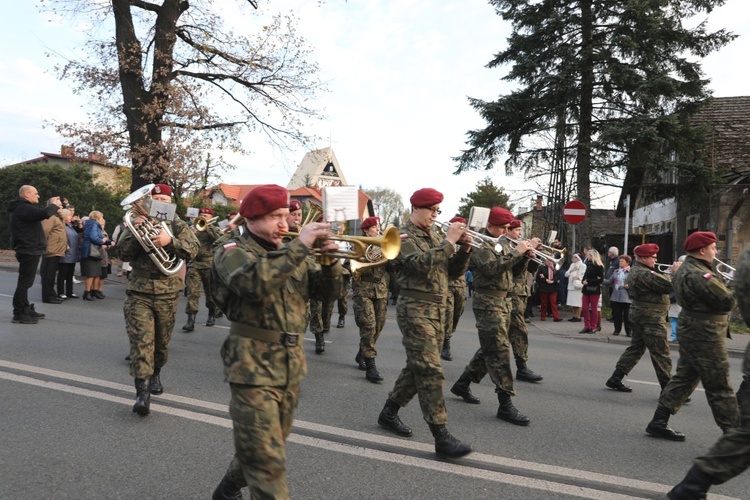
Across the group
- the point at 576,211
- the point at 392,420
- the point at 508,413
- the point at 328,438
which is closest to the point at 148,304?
the point at 328,438

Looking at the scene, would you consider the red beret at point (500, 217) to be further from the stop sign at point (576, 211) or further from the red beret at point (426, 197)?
the stop sign at point (576, 211)

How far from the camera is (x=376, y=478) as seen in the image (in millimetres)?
3773

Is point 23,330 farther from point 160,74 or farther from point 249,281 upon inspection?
point 160,74

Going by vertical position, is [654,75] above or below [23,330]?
above

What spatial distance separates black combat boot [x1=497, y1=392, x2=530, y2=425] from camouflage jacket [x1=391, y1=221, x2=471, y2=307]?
132cm

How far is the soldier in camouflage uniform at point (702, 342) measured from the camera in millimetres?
4684

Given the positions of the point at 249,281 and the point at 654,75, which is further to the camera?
the point at 654,75

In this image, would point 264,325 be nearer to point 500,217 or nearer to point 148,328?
point 148,328

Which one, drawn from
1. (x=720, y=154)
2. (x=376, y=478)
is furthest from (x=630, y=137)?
(x=376, y=478)

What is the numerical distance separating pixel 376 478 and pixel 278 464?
1.33 m

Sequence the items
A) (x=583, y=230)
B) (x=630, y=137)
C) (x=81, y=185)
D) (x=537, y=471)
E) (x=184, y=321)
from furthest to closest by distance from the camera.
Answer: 1. (x=81, y=185)
2. (x=583, y=230)
3. (x=630, y=137)
4. (x=184, y=321)
5. (x=537, y=471)

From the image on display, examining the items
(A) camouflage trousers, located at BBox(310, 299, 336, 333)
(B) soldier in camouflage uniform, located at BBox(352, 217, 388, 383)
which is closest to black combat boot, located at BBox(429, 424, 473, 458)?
(B) soldier in camouflage uniform, located at BBox(352, 217, 388, 383)

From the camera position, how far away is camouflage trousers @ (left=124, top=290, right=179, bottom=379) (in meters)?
4.93

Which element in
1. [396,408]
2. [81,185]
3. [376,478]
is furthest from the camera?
[81,185]
